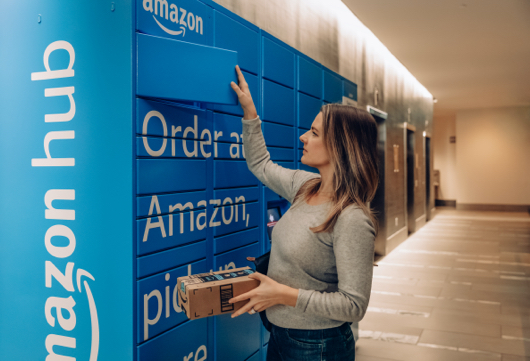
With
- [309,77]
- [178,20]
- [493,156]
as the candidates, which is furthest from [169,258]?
[493,156]

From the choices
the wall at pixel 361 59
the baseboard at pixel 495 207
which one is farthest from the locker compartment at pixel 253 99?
the baseboard at pixel 495 207

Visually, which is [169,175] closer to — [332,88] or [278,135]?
[278,135]

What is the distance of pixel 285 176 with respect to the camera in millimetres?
1772

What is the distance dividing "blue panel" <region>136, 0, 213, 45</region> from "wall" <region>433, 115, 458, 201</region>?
559 inches

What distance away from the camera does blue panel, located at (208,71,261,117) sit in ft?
6.46

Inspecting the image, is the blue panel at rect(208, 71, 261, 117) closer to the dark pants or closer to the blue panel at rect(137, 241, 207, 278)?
the blue panel at rect(137, 241, 207, 278)

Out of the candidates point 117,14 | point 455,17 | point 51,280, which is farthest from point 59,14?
point 455,17

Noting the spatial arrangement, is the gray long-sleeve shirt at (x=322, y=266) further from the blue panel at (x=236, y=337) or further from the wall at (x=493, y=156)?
the wall at (x=493, y=156)

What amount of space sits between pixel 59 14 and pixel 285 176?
1.05m

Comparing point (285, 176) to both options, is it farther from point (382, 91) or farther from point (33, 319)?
point (382, 91)

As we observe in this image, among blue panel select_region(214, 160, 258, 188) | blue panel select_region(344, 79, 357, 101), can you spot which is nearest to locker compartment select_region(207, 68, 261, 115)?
blue panel select_region(214, 160, 258, 188)

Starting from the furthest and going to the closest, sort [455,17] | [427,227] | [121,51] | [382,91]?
[427,227]
[382,91]
[455,17]
[121,51]

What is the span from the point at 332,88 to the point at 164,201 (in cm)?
194

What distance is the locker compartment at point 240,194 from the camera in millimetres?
1998
